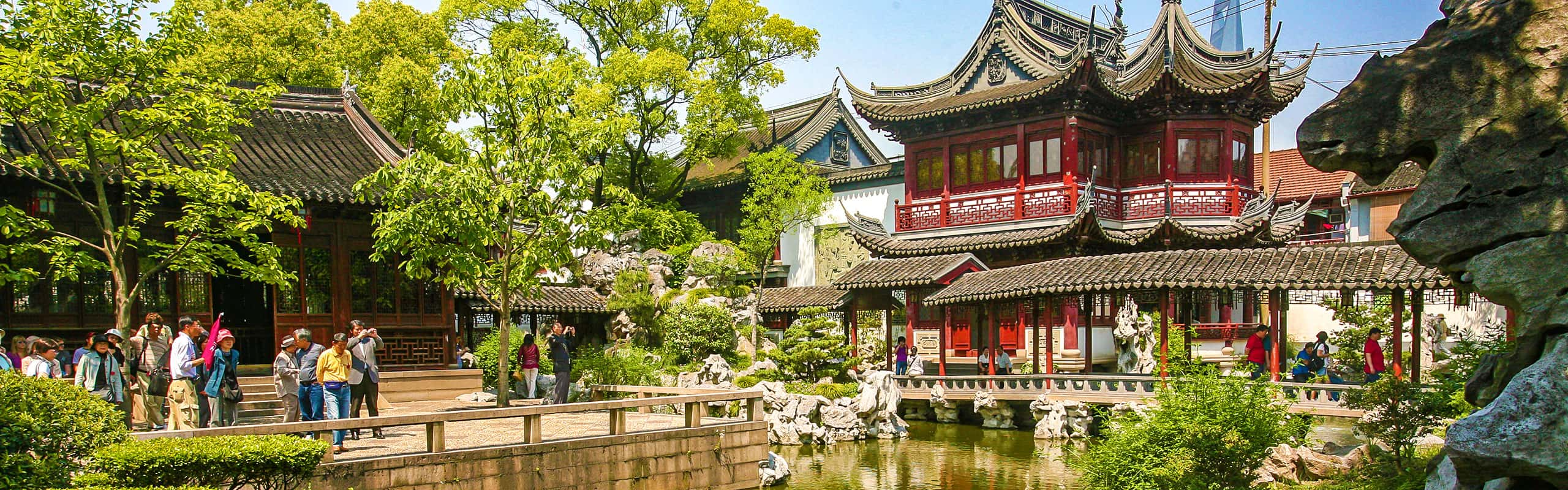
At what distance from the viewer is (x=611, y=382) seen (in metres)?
19.5

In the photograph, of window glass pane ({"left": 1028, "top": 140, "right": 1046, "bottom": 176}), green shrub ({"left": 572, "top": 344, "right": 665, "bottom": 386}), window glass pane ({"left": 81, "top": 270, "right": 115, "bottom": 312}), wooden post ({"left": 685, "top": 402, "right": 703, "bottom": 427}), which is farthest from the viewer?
window glass pane ({"left": 1028, "top": 140, "right": 1046, "bottom": 176})

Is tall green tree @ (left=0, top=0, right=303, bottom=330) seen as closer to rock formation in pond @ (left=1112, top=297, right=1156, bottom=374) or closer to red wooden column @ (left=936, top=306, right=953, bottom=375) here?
red wooden column @ (left=936, top=306, right=953, bottom=375)

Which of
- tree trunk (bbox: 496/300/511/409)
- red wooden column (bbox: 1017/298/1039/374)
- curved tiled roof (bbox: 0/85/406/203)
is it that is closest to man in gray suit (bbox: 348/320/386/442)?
tree trunk (bbox: 496/300/511/409)

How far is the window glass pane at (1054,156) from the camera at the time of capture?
24000 millimetres

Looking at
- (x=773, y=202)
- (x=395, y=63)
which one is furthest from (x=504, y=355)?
(x=773, y=202)

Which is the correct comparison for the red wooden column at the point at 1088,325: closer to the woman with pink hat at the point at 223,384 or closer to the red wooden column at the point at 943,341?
the red wooden column at the point at 943,341

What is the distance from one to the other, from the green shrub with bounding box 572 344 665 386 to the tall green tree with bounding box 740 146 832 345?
19.9 ft

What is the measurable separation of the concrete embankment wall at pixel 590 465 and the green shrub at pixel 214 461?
723 mm

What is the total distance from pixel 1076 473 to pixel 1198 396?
13.5ft

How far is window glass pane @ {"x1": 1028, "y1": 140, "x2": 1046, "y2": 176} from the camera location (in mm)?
24359

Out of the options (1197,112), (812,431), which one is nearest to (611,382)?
(812,431)

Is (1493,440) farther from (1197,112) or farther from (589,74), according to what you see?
(589,74)

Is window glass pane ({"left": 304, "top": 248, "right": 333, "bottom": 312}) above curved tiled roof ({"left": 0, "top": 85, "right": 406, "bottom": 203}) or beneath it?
beneath

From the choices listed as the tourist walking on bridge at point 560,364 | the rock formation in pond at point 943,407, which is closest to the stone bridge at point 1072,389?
the rock formation in pond at point 943,407
